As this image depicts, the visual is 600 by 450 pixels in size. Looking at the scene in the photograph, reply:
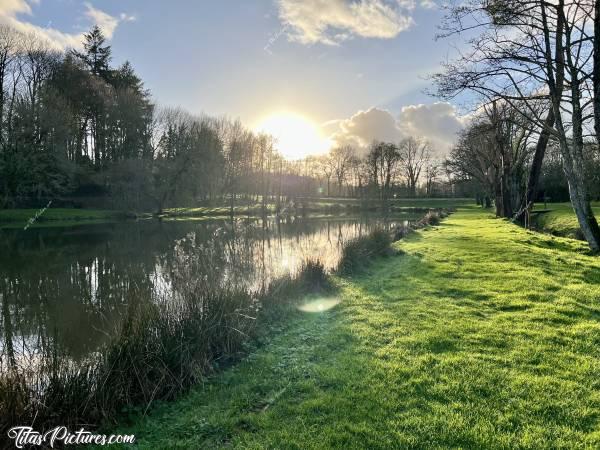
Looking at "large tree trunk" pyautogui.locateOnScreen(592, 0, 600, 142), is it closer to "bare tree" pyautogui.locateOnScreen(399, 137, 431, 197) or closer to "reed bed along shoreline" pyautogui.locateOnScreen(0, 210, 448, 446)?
"reed bed along shoreline" pyautogui.locateOnScreen(0, 210, 448, 446)

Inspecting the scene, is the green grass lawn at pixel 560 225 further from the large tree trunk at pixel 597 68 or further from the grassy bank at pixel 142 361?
the grassy bank at pixel 142 361

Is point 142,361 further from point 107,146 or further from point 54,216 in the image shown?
point 107,146

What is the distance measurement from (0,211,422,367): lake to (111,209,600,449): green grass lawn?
2.38 metres

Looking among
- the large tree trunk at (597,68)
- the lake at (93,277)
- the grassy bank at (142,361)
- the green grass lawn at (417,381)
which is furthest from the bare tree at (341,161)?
the grassy bank at (142,361)

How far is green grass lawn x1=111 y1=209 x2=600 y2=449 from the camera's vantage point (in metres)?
3.46

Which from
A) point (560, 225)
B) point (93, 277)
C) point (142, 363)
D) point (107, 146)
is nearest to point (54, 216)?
point (107, 146)

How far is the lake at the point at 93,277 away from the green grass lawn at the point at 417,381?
7.82ft

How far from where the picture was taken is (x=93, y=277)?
13484 millimetres

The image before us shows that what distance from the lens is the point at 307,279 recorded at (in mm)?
10047

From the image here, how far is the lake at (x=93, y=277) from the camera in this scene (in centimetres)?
750

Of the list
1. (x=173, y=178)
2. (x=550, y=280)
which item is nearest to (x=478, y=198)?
(x=173, y=178)

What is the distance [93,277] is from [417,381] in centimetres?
1271

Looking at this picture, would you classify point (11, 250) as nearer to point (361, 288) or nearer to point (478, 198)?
point (361, 288)

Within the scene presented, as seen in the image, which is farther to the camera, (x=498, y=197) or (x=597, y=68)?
(x=498, y=197)
